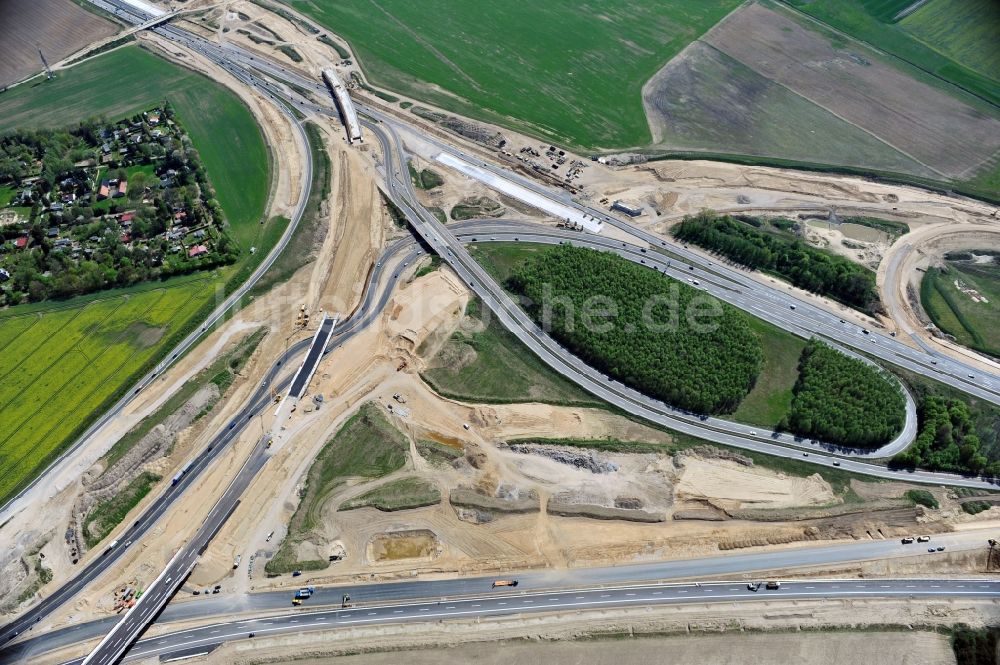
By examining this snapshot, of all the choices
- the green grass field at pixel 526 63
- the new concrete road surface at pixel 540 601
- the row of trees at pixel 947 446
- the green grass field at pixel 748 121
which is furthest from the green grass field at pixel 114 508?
the green grass field at pixel 748 121

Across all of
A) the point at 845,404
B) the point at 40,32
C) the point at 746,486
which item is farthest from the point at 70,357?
the point at 845,404

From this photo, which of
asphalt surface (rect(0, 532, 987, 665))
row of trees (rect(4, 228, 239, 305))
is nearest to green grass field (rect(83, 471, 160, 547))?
asphalt surface (rect(0, 532, 987, 665))

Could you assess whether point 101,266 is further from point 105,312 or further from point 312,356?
point 312,356

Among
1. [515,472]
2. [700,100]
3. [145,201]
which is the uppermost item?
[700,100]

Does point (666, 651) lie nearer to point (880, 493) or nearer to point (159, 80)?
point (880, 493)

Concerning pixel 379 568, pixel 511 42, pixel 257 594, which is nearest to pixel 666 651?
pixel 379 568

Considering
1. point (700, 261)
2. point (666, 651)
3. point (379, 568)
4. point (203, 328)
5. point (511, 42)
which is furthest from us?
point (511, 42)

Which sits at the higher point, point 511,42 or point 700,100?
point 511,42
